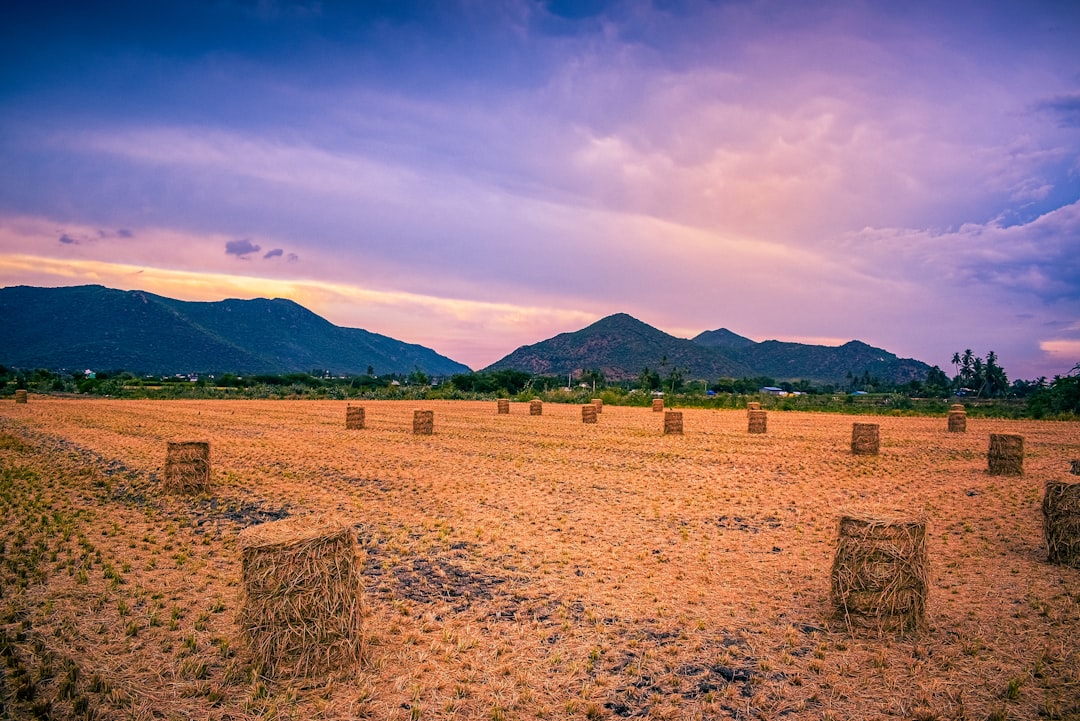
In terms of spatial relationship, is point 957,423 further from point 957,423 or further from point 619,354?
point 619,354

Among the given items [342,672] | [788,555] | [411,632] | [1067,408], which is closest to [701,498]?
[788,555]

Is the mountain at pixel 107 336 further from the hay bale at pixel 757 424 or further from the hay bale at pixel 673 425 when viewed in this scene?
the hay bale at pixel 757 424

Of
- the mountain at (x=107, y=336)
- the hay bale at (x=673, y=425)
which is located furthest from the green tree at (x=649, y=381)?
the mountain at (x=107, y=336)

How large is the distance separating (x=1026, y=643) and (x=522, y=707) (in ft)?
16.5

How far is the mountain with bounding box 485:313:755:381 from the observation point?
12825 centimetres

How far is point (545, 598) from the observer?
7.19 m

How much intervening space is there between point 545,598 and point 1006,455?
1503 centimetres

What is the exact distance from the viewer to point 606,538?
9.81 metres

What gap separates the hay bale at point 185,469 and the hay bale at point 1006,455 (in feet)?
63.2

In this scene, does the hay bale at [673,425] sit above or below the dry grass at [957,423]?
below

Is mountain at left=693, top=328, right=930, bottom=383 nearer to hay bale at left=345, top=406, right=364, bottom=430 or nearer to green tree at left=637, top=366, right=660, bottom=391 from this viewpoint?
green tree at left=637, top=366, right=660, bottom=391

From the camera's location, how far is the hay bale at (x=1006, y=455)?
51.8 ft

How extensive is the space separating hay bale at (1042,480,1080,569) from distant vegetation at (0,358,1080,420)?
136 ft

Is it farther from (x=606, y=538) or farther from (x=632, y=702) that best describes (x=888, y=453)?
(x=632, y=702)
